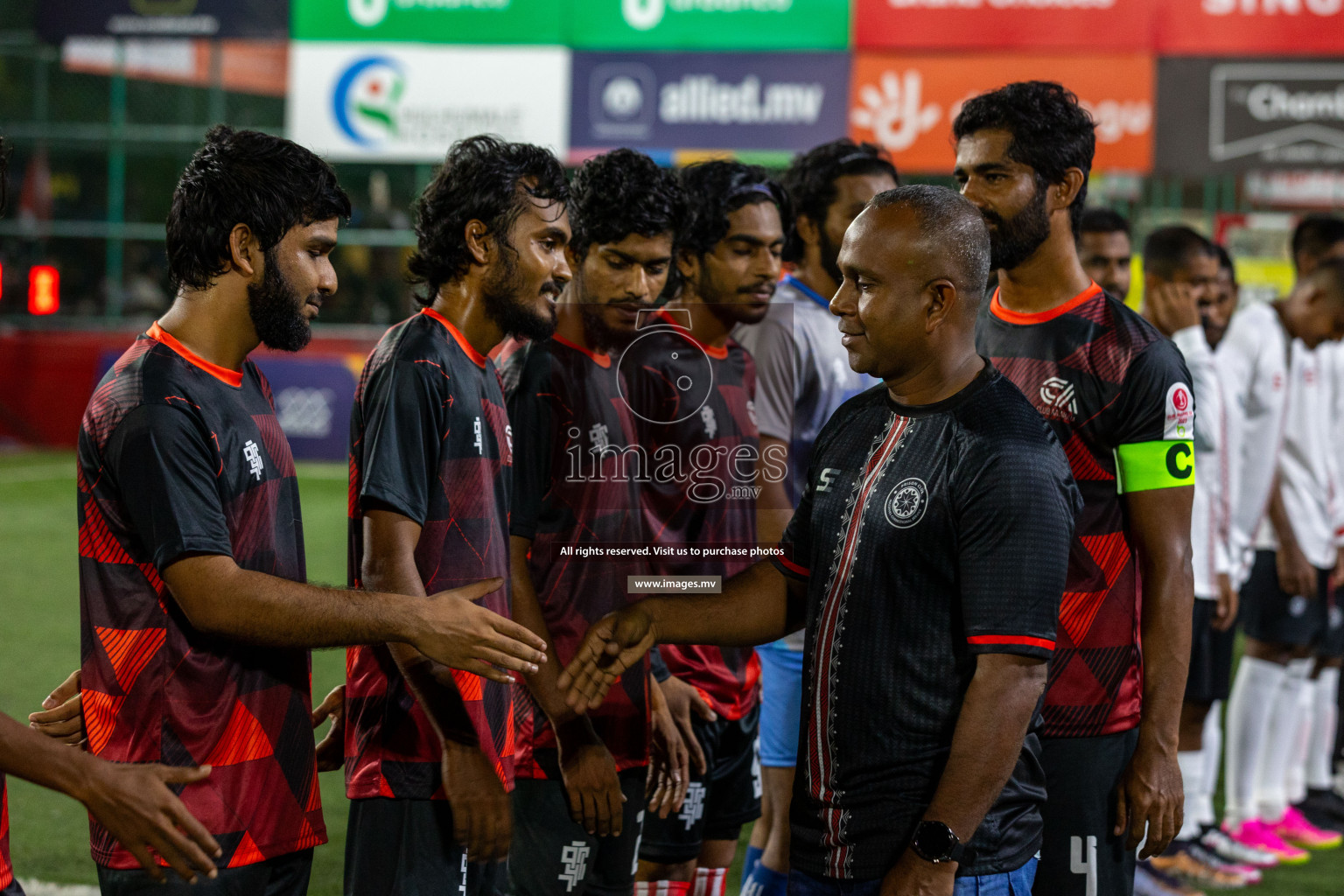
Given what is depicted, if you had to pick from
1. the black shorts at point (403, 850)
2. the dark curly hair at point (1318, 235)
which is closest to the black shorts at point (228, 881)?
the black shorts at point (403, 850)

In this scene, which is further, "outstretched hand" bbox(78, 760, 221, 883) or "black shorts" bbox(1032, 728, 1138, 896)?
"black shorts" bbox(1032, 728, 1138, 896)

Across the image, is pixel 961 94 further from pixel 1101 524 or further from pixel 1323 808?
pixel 1101 524

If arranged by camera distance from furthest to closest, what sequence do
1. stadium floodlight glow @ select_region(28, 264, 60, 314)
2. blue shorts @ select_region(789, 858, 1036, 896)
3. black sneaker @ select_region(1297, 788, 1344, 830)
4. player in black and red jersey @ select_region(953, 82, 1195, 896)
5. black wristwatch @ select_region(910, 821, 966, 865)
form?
1. stadium floodlight glow @ select_region(28, 264, 60, 314)
2. black sneaker @ select_region(1297, 788, 1344, 830)
3. player in black and red jersey @ select_region(953, 82, 1195, 896)
4. blue shorts @ select_region(789, 858, 1036, 896)
5. black wristwatch @ select_region(910, 821, 966, 865)

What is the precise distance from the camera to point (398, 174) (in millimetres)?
21234

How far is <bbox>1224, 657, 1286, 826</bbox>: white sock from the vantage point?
5477 millimetres

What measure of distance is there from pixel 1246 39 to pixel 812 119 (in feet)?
15.0

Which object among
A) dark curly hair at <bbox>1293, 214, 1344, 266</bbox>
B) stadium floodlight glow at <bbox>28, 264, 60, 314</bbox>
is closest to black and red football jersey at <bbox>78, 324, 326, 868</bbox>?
dark curly hair at <bbox>1293, 214, 1344, 266</bbox>

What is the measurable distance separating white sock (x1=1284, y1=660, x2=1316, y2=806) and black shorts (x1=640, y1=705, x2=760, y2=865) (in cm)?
300

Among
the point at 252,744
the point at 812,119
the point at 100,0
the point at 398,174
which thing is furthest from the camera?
the point at 398,174

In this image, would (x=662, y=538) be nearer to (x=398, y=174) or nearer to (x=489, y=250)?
(x=489, y=250)

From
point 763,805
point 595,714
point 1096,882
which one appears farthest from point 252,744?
point 763,805

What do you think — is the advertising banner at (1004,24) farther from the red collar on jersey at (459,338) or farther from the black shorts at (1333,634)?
the red collar on jersey at (459,338)

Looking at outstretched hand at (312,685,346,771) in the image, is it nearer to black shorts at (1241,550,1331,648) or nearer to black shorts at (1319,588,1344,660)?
black shorts at (1241,550,1331,648)

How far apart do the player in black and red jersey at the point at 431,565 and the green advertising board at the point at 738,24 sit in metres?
12.5
